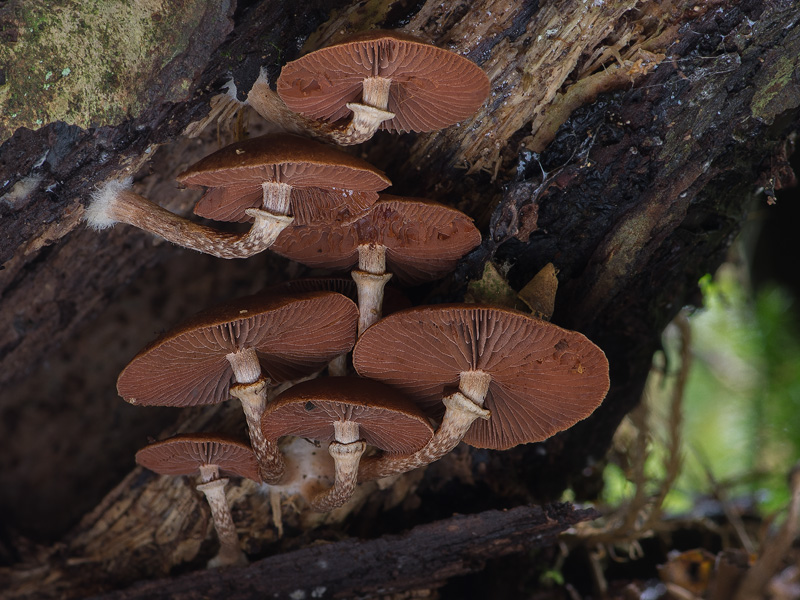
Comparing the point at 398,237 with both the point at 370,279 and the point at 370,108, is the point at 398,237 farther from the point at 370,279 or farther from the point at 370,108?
the point at 370,108

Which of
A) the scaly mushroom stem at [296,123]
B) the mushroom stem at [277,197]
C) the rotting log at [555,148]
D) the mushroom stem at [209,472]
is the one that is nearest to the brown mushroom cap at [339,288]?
the rotting log at [555,148]

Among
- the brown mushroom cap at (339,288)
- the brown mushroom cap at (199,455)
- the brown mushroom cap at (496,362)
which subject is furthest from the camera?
the brown mushroom cap at (339,288)

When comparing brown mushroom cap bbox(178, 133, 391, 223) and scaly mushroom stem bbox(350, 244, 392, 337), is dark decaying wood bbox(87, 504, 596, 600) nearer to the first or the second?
scaly mushroom stem bbox(350, 244, 392, 337)

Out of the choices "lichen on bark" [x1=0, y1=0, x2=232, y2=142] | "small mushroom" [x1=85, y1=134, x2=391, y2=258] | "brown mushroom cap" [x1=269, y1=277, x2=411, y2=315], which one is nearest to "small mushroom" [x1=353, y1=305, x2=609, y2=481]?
"brown mushroom cap" [x1=269, y1=277, x2=411, y2=315]

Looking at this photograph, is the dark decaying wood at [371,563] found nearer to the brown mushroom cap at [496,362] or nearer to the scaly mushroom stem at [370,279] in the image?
the brown mushroom cap at [496,362]

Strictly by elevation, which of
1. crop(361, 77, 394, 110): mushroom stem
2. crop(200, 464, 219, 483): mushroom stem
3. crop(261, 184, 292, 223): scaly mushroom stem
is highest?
crop(361, 77, 394, 110): mushroom stem

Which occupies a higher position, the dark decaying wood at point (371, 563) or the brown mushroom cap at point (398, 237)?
the brown mushroom cap at point (398, 237)

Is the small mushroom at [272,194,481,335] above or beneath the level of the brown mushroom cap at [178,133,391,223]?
beneath
